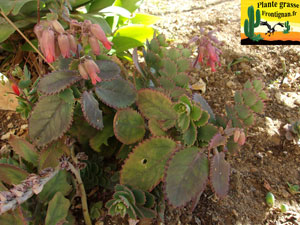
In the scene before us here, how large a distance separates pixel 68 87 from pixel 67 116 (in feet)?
0.28

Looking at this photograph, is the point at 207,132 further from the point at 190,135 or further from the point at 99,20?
the point at 99,20

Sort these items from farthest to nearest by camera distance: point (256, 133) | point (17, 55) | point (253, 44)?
point (253, 44) < point (17, 55) < point (256, 133)

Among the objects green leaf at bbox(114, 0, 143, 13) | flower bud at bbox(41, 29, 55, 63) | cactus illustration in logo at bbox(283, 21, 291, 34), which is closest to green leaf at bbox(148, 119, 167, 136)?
flower bud at bbox(41, 29, 55, 63)

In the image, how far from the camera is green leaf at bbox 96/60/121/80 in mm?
949

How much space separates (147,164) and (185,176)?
135 mm

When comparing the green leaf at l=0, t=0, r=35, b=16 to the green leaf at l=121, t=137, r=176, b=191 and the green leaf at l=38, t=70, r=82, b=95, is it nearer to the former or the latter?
the green leaf at l=38, t=70, r=82, b=95

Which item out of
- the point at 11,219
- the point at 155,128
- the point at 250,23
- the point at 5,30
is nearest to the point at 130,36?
the point at 5,30

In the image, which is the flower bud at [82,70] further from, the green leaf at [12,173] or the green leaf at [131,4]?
the green leaf at [131,4]

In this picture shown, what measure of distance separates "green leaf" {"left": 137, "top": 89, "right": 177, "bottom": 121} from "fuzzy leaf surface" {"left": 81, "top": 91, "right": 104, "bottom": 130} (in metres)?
0.15

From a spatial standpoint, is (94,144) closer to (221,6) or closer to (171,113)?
(171,113)

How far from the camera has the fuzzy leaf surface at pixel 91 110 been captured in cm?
89

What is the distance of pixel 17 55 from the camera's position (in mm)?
1704

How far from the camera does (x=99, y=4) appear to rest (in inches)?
66.7

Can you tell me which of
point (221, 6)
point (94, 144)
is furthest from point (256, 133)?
point (221, 6)
